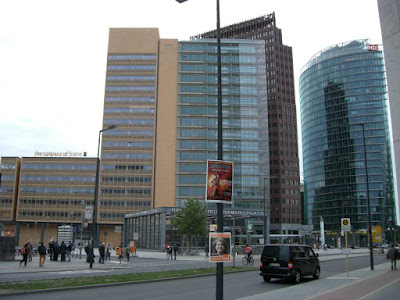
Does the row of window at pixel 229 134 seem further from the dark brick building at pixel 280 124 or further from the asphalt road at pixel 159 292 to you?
the asphalt road at pixel 159 292

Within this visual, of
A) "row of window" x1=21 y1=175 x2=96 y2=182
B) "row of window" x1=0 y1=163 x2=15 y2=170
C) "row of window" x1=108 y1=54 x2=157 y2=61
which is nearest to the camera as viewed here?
"row of window" x1=21 y1=175 x2=96 y2=182

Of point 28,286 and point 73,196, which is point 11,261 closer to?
point 28,286

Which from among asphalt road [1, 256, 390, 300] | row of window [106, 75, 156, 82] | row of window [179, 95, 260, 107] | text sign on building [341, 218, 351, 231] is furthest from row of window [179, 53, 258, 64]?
asphalt road [1, 256, 390, 300]

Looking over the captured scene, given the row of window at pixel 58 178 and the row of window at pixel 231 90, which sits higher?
the row of window at pixel 231 90

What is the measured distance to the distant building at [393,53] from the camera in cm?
1627

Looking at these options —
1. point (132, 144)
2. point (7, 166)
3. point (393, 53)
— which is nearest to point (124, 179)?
point (132, 144)

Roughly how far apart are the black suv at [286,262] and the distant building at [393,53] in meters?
6.01

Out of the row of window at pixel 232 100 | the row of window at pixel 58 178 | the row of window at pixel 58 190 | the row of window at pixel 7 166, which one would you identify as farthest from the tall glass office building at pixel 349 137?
the row of window at pixel 7 166

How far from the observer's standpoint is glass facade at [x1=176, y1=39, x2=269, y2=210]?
109 m

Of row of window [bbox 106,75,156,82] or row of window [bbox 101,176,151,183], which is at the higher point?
row of window [bbox 106,75,156,82]

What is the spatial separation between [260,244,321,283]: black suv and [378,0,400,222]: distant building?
6014mm

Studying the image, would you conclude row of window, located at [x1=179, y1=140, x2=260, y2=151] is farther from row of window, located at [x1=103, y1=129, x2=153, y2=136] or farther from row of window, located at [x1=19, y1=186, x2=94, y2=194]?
row of window, located at [x1=19, y1=186, x2=94, y2=194]

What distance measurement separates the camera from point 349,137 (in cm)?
14862

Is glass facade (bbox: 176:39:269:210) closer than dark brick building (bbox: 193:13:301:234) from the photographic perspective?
Yes
